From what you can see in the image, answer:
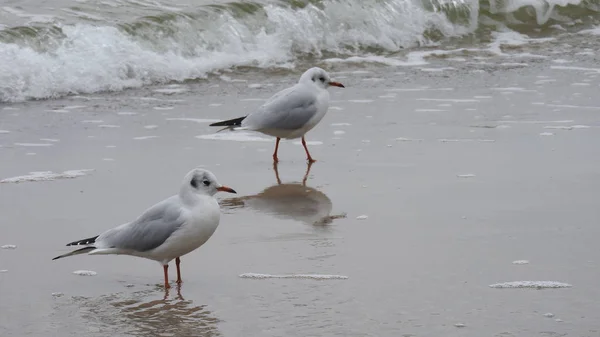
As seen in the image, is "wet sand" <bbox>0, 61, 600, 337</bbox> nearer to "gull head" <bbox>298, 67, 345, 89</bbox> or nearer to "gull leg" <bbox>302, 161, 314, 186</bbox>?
"gull leg" <bbox>302, 161, 314, 186</bbox>

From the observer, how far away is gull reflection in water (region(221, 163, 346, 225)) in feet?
20.2

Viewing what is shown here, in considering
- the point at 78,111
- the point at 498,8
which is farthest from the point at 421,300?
the point at 498,8

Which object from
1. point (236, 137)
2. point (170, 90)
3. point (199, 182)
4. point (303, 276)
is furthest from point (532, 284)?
point (170, 90)

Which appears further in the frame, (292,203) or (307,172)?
(307,172)

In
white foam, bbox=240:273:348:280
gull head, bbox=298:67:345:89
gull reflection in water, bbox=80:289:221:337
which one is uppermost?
gull head, bbox=298:67:345:89

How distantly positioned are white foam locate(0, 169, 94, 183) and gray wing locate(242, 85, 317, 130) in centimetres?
135

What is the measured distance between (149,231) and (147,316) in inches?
22.4

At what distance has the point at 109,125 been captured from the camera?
8898 millimetres

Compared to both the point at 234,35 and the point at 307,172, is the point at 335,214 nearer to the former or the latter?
the point at 307,172

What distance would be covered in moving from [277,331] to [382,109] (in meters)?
5.35

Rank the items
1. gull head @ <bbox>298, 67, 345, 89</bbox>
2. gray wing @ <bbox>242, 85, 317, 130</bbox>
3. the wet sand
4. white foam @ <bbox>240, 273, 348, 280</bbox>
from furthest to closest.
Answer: gull head @ <bbox>298, 67, 345, 89</bbox>
gray wing @ <bbox>242, 85, 317, 130</bbox>
white foam @ <bbox>240, 273, 348, 280</bbox>
the wet sand

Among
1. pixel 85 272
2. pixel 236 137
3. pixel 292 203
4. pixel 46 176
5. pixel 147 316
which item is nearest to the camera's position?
pixel 147 316

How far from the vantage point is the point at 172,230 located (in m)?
4.96

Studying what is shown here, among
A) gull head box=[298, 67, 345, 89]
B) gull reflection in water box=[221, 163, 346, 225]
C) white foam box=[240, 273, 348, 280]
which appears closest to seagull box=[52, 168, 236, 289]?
white foam box=[240, 273, 348, 280]
